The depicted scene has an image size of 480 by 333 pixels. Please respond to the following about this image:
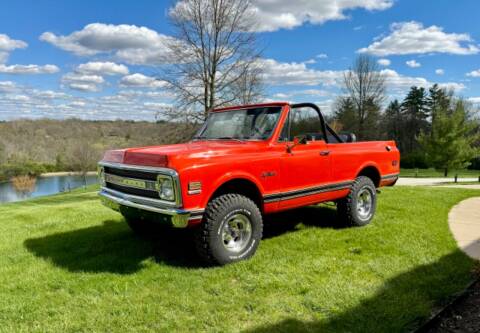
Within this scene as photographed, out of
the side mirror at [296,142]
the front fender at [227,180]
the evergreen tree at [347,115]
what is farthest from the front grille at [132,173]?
the evergreen tree at [347,115]

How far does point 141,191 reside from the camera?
415 centimetres

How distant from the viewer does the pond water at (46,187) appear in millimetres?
51125

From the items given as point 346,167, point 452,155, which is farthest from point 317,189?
point 452,155

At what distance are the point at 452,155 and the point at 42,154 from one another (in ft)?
262

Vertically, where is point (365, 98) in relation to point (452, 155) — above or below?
above

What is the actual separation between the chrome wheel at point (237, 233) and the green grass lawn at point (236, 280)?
0.27 metres

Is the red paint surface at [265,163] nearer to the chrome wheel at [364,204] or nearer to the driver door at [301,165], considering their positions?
the driver door at [301,165]

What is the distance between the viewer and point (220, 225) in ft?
13.2

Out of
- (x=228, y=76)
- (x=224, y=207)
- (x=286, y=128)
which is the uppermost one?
(x=228, y=76)

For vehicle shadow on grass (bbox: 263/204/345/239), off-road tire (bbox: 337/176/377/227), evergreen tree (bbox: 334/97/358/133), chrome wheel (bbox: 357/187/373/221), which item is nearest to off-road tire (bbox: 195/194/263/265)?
vehicle shadow on grass (bbox: 263/204/345/239)

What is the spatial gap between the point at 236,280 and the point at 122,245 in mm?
2051

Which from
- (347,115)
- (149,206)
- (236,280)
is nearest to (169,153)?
(149,206)

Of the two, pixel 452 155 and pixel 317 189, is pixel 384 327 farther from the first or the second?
pixel 452 155

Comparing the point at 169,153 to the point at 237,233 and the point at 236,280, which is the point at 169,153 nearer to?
the point at 237,233
